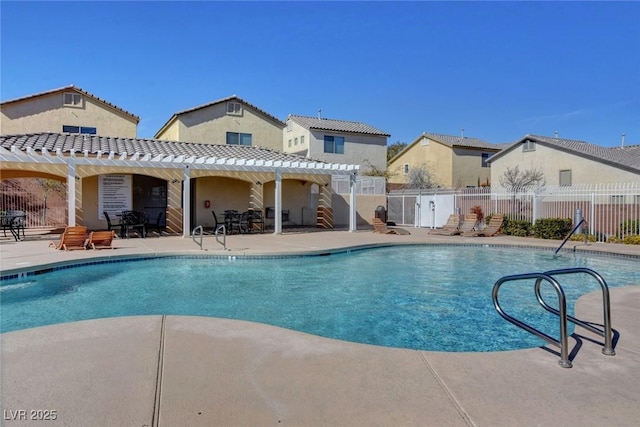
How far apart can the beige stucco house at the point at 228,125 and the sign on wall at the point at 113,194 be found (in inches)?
326

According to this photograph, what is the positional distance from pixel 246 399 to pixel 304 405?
423 millimetres

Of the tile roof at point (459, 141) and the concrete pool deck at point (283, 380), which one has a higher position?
the tile roof at point (459, 141)

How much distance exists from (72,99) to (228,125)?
9003 mm

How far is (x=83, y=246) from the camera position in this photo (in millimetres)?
11625

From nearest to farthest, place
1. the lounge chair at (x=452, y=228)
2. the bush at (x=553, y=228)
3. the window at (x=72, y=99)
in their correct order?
the bush at (x=553, y=228) → the lounge chair at (x=452, y=228) → the window at (x=72, y=99)

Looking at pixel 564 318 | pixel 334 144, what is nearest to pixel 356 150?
pixel 334 144

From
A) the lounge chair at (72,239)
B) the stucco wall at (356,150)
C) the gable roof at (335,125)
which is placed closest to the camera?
the lounge chair at (72,239)

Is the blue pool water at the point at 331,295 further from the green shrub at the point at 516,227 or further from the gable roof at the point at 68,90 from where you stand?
the gable roof at the point at 68,90

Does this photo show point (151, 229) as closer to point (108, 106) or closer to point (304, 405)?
point (108, 106)

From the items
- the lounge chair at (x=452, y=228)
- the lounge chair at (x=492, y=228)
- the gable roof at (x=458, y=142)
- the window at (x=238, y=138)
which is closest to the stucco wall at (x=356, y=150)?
the gable roof at (x=458, y=142)

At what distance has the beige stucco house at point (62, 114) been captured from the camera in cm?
2259

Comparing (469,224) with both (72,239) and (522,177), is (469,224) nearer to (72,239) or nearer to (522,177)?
(522,177)

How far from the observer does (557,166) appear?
28.1 metres

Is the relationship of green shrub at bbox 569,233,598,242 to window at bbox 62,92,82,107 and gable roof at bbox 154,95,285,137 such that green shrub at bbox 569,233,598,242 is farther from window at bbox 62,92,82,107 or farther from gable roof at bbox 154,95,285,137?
window at bbox 62,92,82,107
